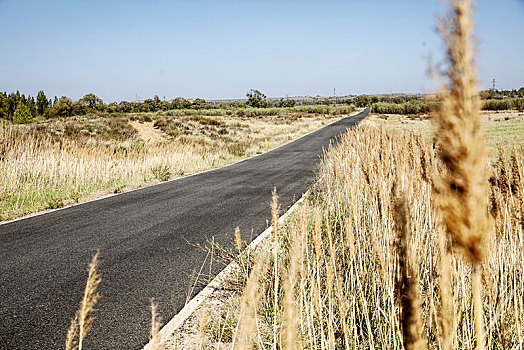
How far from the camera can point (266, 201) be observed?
8.77 metres

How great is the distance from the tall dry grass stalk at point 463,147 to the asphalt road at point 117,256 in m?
3.01

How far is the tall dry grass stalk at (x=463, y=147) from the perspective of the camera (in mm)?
787

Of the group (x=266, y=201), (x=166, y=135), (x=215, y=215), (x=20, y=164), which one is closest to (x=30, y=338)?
(x=215, y=215)

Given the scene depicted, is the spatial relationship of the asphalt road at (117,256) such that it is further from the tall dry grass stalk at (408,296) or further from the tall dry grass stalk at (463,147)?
the tall dry grass stalk at (463,147)

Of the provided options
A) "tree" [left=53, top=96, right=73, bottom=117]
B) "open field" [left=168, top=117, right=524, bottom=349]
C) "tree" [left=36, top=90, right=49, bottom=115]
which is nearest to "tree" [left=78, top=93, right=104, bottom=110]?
"tree" [left=53, top=96, right=73, bottom=117]

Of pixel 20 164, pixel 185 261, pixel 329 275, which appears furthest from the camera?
pixel 20 164

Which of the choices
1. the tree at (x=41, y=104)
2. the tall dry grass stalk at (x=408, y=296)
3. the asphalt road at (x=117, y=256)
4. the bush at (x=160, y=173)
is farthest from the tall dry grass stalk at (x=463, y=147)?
the tree at (x=41, y=104)

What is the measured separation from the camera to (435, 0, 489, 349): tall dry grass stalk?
787 mm

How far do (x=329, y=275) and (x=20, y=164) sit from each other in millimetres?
11865

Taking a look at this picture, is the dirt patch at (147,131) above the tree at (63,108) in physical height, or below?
below

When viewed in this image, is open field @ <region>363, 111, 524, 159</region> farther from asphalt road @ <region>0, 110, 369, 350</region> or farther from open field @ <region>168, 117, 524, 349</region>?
asphalt road @ <region>0, 110, 369, 350</region>

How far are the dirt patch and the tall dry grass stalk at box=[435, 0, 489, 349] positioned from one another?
98.7ft

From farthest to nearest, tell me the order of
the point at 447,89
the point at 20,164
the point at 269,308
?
the point at 20,164 → the point at 269,308 → the point at 447,89

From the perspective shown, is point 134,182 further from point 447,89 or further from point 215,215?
point 447,89
